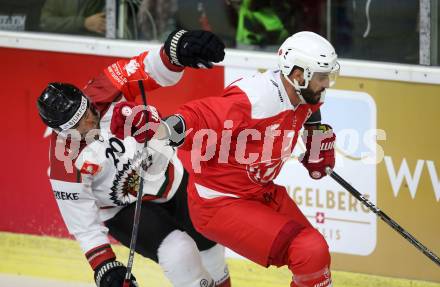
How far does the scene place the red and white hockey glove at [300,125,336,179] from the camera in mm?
4598

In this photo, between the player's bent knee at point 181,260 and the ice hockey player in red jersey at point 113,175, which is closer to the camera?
the ice hockey player in red jersey at point 113,175

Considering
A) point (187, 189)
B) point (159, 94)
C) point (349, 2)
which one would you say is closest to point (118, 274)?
point (187, 189)

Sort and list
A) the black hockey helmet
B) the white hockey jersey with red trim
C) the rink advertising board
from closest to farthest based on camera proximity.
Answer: the black hockey helmet → the white hockey jersey with red trim → the rink advertising board

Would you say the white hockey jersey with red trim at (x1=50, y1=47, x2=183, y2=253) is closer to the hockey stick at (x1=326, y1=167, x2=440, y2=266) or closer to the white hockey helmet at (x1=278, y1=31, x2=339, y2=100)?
the white hockey helmet at (x1=278, y1=31, x2=339, y2=100)

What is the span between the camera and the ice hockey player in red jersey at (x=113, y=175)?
14.1ft

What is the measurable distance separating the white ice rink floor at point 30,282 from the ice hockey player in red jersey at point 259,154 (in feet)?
4.14

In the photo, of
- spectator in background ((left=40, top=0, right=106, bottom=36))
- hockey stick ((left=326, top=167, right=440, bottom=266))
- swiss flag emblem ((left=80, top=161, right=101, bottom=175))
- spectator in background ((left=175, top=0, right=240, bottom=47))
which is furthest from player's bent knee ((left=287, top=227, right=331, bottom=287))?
spectator in background ((left=40, top=0, right=106, bottom=36))

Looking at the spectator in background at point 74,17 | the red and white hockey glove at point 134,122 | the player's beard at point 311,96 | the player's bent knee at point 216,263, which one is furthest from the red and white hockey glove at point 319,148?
the spectator in background at point 74,17

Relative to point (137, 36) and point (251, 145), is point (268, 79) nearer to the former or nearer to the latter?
point (251, 145)

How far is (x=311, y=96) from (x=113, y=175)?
0.89 meters

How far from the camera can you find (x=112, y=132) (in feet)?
13.6

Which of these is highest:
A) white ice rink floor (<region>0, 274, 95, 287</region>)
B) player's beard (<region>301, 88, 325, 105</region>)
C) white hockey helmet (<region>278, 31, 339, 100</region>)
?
white hockey helmet (<region>278, 31, 339, 100</region>)

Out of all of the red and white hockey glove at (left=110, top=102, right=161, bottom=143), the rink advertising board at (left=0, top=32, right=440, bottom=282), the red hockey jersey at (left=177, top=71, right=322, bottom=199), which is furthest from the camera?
the rink advertising board at (left=0, top=32, right=440, bottom=282)

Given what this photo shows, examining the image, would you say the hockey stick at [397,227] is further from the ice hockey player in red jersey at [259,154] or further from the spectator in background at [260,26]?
the spectator in background at [260,26]
